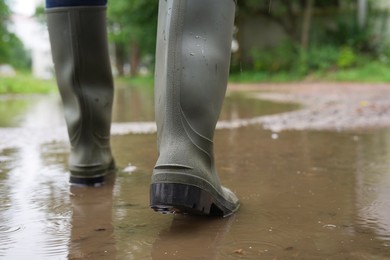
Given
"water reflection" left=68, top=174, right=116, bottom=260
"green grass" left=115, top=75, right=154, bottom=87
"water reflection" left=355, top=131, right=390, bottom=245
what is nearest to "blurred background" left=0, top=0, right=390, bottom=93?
"green grass" left=115, top=75, right=154, bottom=87

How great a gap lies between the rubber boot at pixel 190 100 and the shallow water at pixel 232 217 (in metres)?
0.11

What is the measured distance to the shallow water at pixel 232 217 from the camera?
126 cm

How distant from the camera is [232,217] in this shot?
1.53 metres

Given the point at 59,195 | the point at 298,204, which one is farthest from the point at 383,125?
the point at 59,195

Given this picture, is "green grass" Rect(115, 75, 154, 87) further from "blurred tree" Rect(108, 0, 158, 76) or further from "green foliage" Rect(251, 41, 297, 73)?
"green foliage" Rect(251, 41, 297, 73)

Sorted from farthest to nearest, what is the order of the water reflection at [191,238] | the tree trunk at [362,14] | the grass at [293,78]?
the tree trunk at [362,14] < the grass at [293,78] < the water reflection at [191,238]

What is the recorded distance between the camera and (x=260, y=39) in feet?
62.1

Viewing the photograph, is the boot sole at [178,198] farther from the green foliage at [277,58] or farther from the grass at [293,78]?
the green foliage at [277,58]

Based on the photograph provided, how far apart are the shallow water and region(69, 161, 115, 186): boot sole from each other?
4cm

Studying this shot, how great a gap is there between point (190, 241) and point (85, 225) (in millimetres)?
341

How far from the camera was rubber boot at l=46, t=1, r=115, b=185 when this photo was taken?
2018mm

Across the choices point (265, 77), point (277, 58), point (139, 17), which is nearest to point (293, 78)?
point (265, 77)

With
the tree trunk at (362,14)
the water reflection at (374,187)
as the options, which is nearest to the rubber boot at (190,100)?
the water reflection at (374,187)

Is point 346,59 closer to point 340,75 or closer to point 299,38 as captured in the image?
point 340,75
